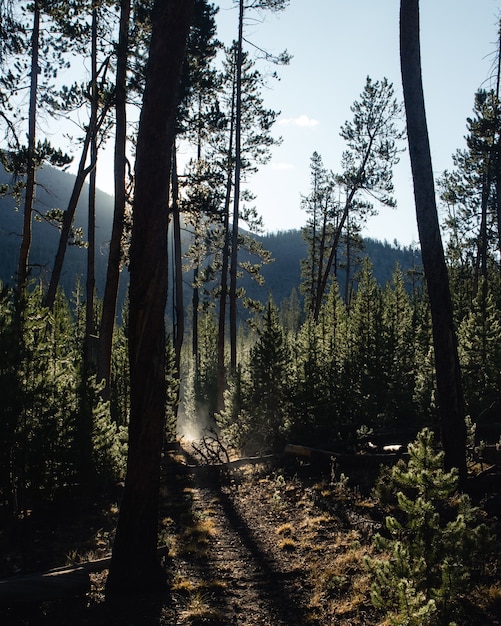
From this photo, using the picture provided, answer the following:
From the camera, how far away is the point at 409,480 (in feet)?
13.7

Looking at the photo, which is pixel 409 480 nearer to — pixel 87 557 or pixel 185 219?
pixel 87 557

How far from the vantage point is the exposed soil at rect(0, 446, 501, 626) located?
16.4 feet

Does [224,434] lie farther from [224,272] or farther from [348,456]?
[224,272]

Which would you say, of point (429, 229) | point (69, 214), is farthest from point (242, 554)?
point (69, 214)

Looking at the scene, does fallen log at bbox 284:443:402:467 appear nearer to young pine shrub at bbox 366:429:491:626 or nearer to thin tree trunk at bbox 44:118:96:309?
young pine shrub at bbox 366:429:491:626

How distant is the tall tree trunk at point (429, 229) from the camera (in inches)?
286

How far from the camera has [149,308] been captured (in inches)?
222

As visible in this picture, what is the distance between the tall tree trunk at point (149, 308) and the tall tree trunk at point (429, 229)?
12.1ft

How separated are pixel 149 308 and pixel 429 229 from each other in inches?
175

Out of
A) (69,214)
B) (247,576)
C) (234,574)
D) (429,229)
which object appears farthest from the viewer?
(69,214)

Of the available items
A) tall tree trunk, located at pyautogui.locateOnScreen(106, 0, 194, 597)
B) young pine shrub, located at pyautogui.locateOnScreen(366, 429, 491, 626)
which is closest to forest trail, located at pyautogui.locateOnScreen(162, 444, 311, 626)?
tall tree trunk, located at pyautogui.locateOnScreen(106, 0, 194, 597)

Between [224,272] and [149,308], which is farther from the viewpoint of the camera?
[224,272]

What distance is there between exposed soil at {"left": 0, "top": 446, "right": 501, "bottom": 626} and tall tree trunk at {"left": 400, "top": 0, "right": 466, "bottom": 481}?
89.3 inches

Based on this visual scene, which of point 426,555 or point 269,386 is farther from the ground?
point 269,386
